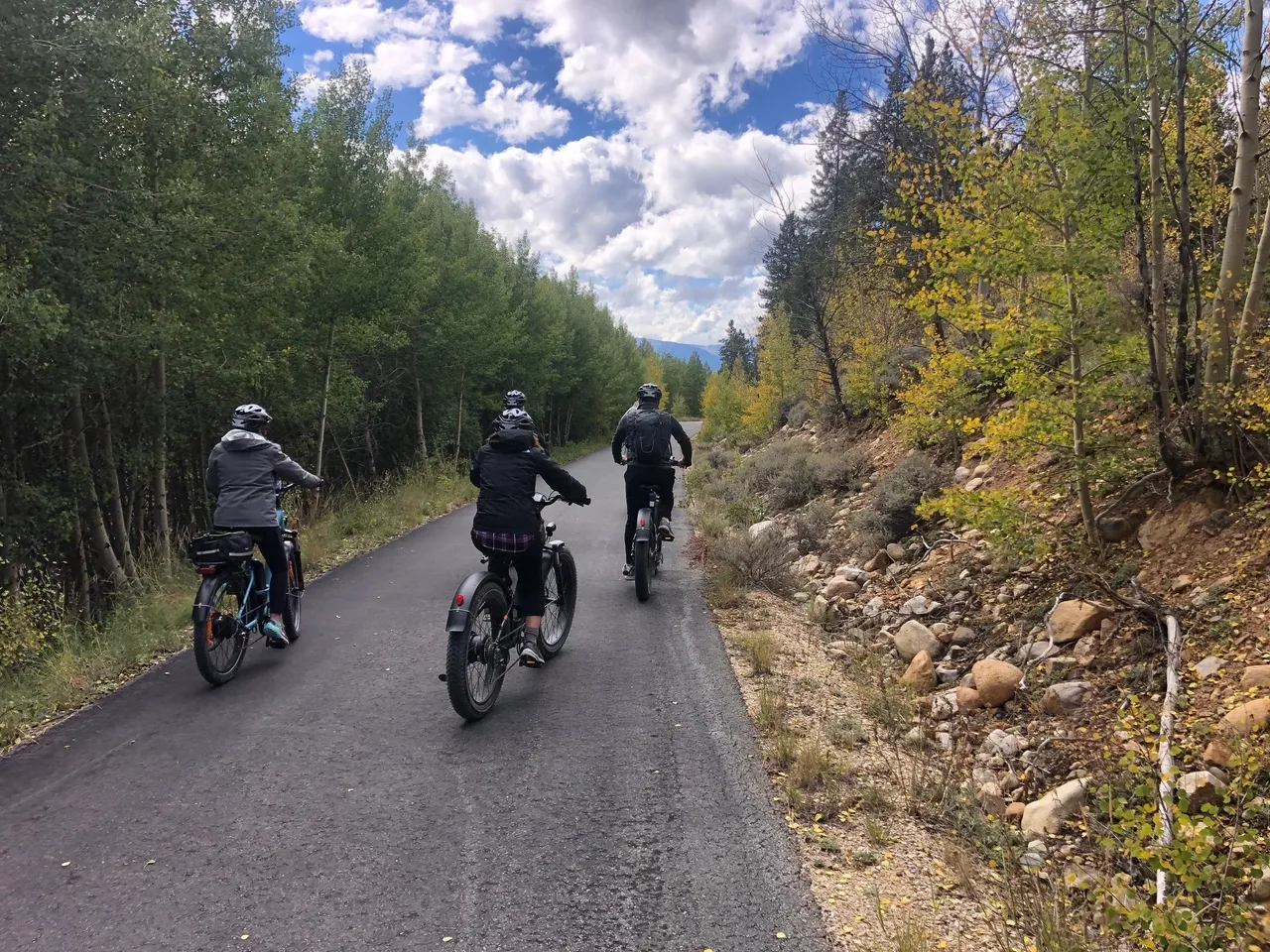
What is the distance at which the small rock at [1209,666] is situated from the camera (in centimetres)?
384

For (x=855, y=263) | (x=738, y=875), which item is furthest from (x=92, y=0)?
(x=855, y=263)

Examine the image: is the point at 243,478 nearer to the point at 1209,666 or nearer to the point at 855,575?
the point at 855,575

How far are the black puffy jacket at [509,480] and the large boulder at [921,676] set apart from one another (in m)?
2.98

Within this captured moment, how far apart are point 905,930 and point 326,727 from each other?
340 centimetres

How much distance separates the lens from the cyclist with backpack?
7.58m

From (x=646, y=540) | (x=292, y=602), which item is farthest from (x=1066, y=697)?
(x=292, y=602)

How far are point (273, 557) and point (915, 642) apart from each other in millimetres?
5194

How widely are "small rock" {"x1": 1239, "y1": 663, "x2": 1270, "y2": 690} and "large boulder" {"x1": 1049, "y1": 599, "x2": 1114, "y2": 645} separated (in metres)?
1.18

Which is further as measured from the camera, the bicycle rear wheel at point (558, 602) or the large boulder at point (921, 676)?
the bicycle rear wheel at point (558, 602)

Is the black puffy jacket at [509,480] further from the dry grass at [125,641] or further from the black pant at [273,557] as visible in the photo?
the dry grass at [125,641]

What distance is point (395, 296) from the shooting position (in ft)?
47.8

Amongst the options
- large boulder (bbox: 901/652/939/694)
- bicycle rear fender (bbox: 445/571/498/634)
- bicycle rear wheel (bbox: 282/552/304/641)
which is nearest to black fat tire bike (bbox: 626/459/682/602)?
large boulder (bbox: 901/652/939/694)

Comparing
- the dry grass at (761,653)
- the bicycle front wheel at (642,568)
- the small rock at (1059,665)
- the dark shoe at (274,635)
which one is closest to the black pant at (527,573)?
the dry grass at (761,653)

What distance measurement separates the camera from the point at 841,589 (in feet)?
24.9
